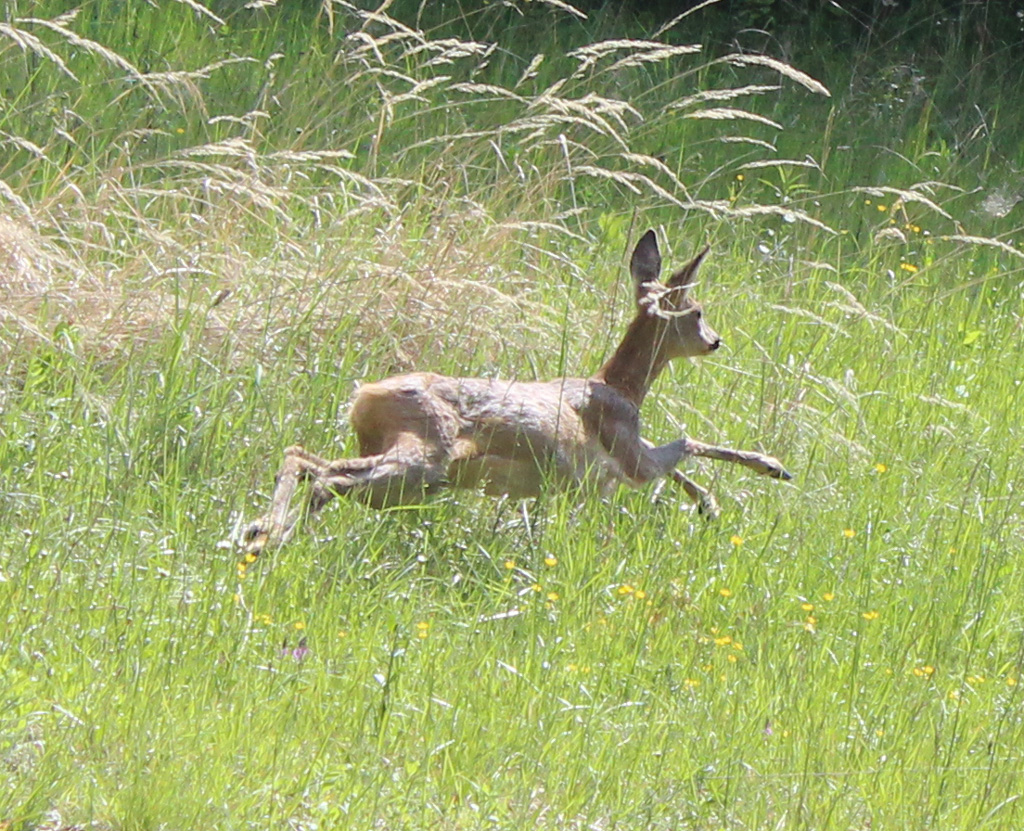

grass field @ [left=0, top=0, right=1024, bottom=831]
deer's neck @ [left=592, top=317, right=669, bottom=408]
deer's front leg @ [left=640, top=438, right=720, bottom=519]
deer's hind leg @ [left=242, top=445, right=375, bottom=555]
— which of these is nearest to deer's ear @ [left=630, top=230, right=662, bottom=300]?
deer's neck @ [left=592, top=317, right=669, bottom=408]

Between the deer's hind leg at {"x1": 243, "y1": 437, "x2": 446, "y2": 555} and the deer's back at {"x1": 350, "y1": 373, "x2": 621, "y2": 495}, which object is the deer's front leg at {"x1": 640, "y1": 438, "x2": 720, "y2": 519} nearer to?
the deer's back at {"x1": 350, "y1": 373, "x2": 621, "y2": 495}

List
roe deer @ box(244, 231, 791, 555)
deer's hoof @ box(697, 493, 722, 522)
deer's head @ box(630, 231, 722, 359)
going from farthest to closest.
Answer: deer's head @ box(630, 231, 722, 359)
deer's hoof @ box(697, 493, 722, 522)
roe deer @ box(244, 231, 791, 555)

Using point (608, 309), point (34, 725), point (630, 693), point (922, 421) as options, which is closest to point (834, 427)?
point (922, 421)

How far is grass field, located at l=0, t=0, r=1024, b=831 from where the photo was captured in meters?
3.74

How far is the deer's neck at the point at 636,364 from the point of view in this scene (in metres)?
5.97

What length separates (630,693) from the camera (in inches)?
171

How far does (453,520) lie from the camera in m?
5.27

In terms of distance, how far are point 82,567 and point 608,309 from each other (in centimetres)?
289

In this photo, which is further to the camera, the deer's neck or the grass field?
the deer's neck

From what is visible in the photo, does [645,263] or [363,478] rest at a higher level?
[645,263]

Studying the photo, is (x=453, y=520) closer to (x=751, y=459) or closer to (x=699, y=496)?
(x=699, y=496)

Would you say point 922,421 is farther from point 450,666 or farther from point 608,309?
point 450,666

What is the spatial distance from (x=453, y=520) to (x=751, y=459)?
108cm

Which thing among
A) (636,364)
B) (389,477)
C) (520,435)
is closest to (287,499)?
(389,477)
